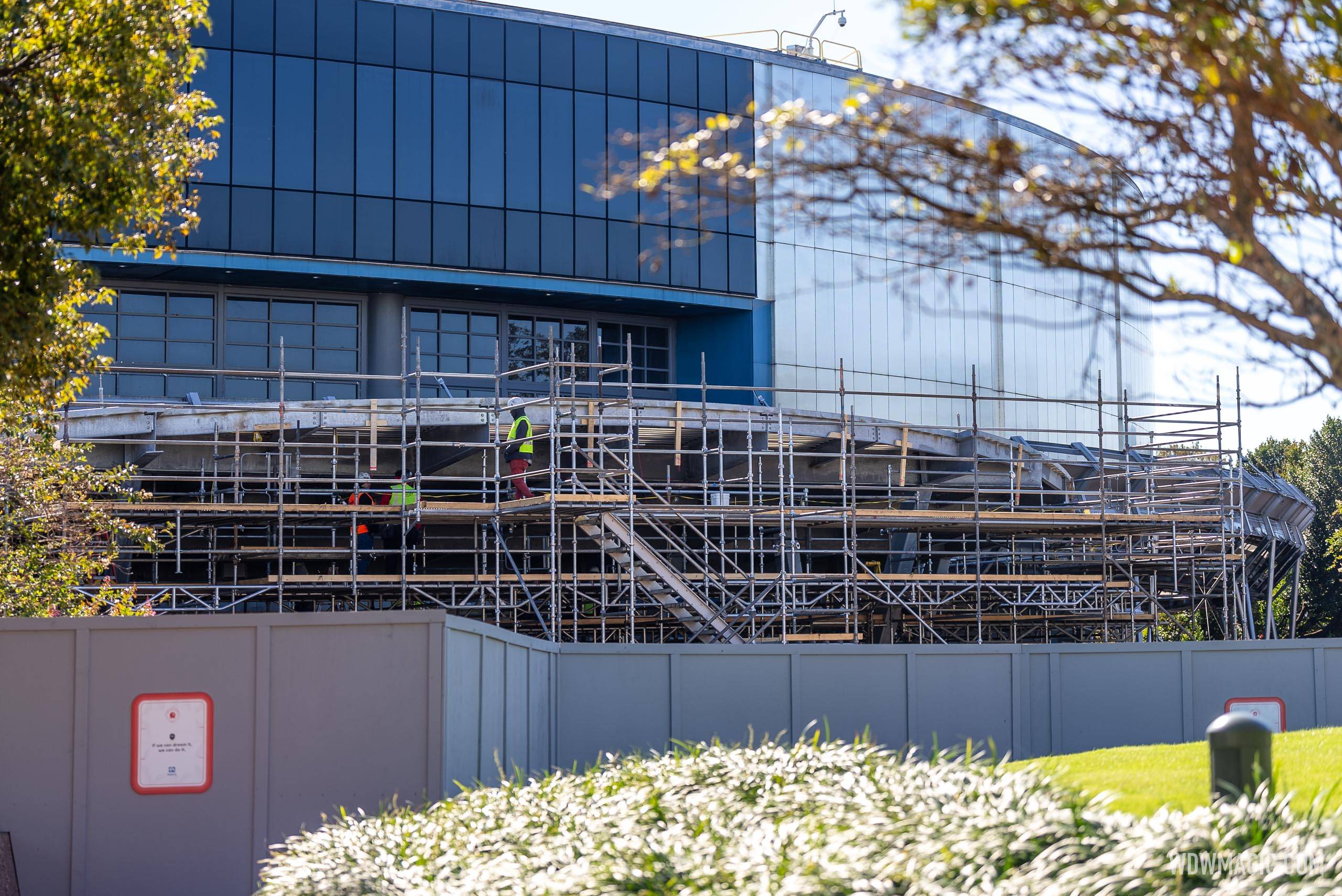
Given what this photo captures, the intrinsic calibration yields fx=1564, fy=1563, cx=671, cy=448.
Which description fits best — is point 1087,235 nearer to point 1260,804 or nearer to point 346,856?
point 1260,804

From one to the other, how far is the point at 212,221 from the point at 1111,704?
21.5m

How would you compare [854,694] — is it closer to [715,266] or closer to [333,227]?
[333,227]

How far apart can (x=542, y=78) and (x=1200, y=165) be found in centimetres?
2942

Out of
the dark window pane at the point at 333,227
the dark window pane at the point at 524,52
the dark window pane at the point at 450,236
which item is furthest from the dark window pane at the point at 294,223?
the dark window pane at the point at 524,52

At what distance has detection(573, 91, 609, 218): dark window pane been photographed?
1368 inches

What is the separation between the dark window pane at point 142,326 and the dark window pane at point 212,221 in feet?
6.77

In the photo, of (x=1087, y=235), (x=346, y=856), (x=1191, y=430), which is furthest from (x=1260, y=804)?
(x=1191, y=430)

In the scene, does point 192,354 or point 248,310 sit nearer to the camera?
point 192,354

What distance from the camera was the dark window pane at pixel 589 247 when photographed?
34.7m

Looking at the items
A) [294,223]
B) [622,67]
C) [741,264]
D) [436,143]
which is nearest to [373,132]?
[436,143]

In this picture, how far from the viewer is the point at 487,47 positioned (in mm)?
34594

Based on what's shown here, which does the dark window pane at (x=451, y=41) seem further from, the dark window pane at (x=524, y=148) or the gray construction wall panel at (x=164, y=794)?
the gray construction wall panel at (x=164, y=794)

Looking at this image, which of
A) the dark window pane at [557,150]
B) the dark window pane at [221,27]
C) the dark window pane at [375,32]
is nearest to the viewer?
the dark window pane at [221,27]

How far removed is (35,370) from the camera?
1195cm
